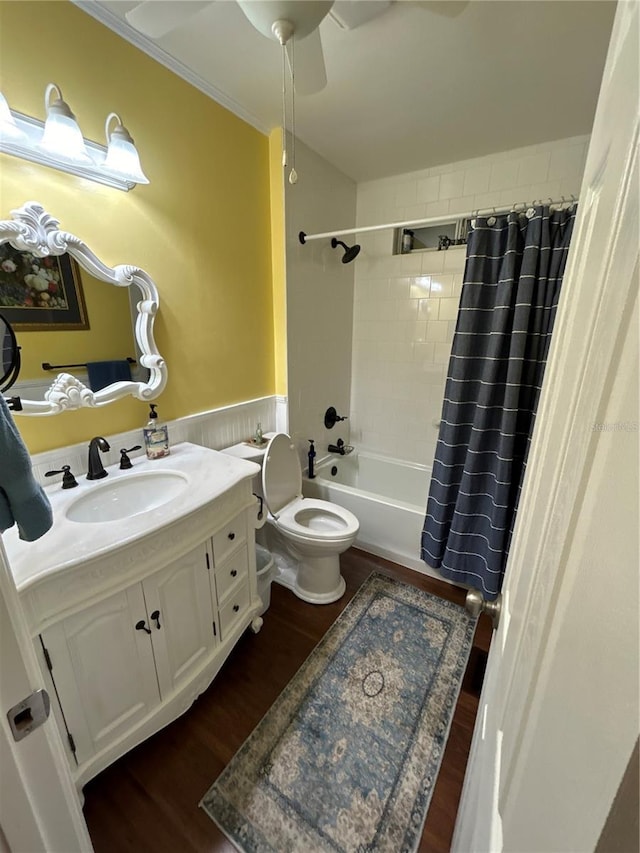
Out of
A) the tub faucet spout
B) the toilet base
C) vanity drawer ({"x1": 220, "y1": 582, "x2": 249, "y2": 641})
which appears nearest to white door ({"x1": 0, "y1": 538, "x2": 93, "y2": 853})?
vanity drawer ({"x1": 220, "y1": 582, "x2": 249, "y2": 641})

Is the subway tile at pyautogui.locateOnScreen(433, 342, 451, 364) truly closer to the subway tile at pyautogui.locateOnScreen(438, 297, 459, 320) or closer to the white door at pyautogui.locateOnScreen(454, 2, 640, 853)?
the subway tile at pyautogui.locateOnScreen(438, 297, 459, 320)

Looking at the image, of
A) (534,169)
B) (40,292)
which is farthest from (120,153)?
(534,169)

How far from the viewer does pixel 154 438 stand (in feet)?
4.98

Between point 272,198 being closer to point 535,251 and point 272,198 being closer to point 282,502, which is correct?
point 535,251

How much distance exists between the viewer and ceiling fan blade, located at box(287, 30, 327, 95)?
996 millimetres

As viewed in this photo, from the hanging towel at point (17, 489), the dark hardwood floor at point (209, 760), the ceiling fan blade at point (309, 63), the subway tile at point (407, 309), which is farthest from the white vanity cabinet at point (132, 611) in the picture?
the subway tile at point (407, 309)

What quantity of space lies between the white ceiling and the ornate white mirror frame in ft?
2.42

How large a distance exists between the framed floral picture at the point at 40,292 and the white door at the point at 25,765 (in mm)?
1017

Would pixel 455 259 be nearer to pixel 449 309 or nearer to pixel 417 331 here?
pixel 449 309

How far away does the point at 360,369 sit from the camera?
2.86 meters

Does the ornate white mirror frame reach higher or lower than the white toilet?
higher

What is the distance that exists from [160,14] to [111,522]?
4.59 ft

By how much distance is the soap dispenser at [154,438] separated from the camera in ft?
4.95

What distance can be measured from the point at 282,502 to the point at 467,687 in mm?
1178
